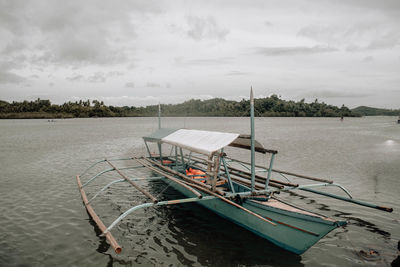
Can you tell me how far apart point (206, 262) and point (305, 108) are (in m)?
181

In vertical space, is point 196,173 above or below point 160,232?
above

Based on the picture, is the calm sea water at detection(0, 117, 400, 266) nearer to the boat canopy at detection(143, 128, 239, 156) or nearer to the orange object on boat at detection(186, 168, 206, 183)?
the orange object on boat at detection(186, 168, 206, 183)

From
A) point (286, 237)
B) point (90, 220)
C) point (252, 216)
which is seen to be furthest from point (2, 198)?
point (286, 237)

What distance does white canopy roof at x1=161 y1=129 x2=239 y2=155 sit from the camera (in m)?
8.27

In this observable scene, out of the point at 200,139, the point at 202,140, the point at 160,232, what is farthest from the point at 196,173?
the point at 160,232

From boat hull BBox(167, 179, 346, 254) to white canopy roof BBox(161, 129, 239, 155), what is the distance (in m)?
1.93

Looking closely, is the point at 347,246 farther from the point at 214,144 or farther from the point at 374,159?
the point at 374,159

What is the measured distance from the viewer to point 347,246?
7668mm

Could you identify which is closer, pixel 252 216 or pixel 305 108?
pixel 252 216

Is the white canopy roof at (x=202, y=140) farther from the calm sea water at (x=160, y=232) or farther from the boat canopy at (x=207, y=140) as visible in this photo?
the calm sea water at (x=160, y=232)

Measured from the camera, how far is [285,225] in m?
6.83

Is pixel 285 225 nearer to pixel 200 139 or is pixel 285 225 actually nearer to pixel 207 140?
pixel 207 140

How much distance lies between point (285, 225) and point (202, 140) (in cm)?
406

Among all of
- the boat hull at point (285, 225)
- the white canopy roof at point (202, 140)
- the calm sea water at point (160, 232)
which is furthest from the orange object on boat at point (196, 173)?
the boat hull at point (285, 225)
